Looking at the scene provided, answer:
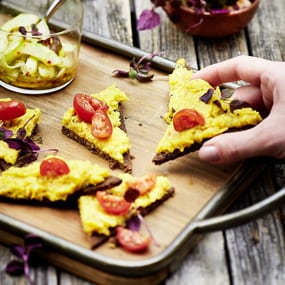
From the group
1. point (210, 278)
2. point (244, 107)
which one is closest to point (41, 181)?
point (210, 278)

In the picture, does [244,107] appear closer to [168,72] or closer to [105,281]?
[168,72]

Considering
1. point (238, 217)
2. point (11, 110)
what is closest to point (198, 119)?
point (238, 217)

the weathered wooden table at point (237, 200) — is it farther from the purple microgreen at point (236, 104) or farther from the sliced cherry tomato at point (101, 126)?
the sliced cherry tomato at point (101, 126)

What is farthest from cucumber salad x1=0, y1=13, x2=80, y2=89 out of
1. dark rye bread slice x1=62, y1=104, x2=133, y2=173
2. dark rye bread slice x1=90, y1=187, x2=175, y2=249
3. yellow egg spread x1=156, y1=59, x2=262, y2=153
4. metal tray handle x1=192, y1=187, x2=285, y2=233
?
metal tray handle x1=192, y1=187, x2=285, y2=233

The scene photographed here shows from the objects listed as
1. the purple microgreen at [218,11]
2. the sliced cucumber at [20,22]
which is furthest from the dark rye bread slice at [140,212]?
the purple microgreen at [218,11]

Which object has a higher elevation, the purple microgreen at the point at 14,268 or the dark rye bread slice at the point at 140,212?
the dark rye bread slice at the point at 140,212

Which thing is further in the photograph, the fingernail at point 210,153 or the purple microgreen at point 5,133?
the purple microgreen at point 5,133

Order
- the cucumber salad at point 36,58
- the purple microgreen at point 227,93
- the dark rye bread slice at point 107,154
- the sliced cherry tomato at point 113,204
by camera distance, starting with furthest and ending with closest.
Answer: the cucumber salad at point 36,58
the purple microgreen at point 227,93
the dark rye bread slice at point 107,154
the sliced cherry tomato at point 113,204
